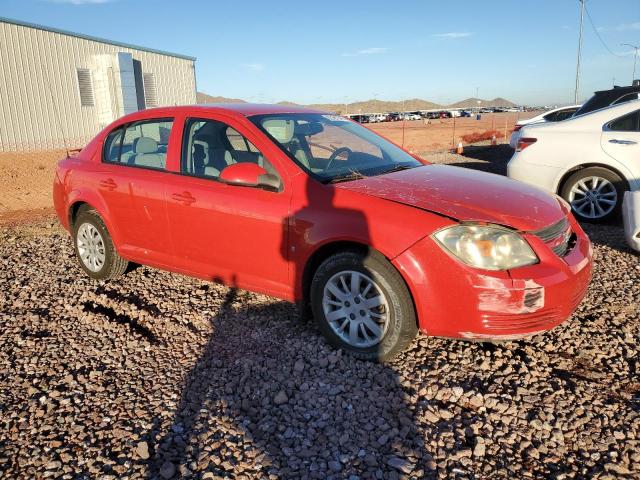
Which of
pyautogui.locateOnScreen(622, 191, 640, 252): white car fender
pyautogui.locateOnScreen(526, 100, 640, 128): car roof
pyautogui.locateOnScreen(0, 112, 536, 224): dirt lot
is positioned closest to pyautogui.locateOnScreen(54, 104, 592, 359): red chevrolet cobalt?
pyautogui.locateOnScreen(622, 191, 640, 252): white car fender

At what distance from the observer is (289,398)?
128 inches

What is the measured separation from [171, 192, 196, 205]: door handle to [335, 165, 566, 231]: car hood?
129cm

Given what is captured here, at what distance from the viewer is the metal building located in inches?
806

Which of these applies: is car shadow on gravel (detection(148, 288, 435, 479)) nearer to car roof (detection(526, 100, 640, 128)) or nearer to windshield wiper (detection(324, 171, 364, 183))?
windshield wiper (detection(324, 171, 364, 183))

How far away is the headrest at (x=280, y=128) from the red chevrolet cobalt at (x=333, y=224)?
1 centimetres

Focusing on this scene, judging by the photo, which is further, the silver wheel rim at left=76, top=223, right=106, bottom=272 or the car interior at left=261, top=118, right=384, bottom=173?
the silver wheel rim at left=76, top=223, right=106, bottom=272

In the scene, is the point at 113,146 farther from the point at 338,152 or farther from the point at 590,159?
the point at 590,159

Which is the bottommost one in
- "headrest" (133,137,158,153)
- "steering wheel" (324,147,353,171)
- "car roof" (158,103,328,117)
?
"steering wheel" (324,147,353,171)

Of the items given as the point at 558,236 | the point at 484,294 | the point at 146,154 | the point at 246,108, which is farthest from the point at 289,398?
the point at 146,154

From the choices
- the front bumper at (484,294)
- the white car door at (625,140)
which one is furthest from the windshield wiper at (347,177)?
the white car door at (625,140)

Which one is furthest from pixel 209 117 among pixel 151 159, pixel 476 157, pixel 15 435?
pixel 476 157

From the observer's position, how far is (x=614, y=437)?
278 centimetres

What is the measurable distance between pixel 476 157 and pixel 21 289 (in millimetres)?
13545

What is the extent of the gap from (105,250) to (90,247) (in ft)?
0.91
